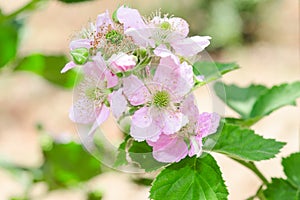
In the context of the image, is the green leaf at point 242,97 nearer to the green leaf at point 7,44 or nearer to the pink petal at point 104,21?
the pink petal at point 104,21

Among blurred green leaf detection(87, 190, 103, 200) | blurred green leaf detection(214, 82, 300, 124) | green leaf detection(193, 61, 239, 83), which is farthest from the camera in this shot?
blurred green leaf detection(87, 190, 103, 200)

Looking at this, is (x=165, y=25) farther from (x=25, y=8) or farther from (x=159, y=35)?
(x=25, y=8)

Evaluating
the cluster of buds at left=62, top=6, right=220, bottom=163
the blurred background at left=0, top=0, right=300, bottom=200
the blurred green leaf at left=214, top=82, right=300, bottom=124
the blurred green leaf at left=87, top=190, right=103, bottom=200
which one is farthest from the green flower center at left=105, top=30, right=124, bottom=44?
the blurred green leaf at left=87, top=190, right=103, bottom=200

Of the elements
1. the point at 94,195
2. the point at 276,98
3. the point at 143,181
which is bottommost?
the point at 94,195

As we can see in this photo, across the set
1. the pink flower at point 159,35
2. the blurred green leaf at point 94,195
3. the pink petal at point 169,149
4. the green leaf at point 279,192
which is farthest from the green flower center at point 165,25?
the blurred green leaf at point 94,195

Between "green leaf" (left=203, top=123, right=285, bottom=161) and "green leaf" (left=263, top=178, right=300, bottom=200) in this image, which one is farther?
"green leaf" (left=263, top=178, right=300, bottom=200)

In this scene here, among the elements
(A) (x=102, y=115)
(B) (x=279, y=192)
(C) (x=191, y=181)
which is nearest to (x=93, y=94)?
(A) (x=102, y=115)

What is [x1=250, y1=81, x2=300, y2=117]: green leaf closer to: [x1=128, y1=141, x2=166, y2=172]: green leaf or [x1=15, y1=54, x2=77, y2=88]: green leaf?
[x1=128, y1=141, x2=166, y2=172]: green leaf
